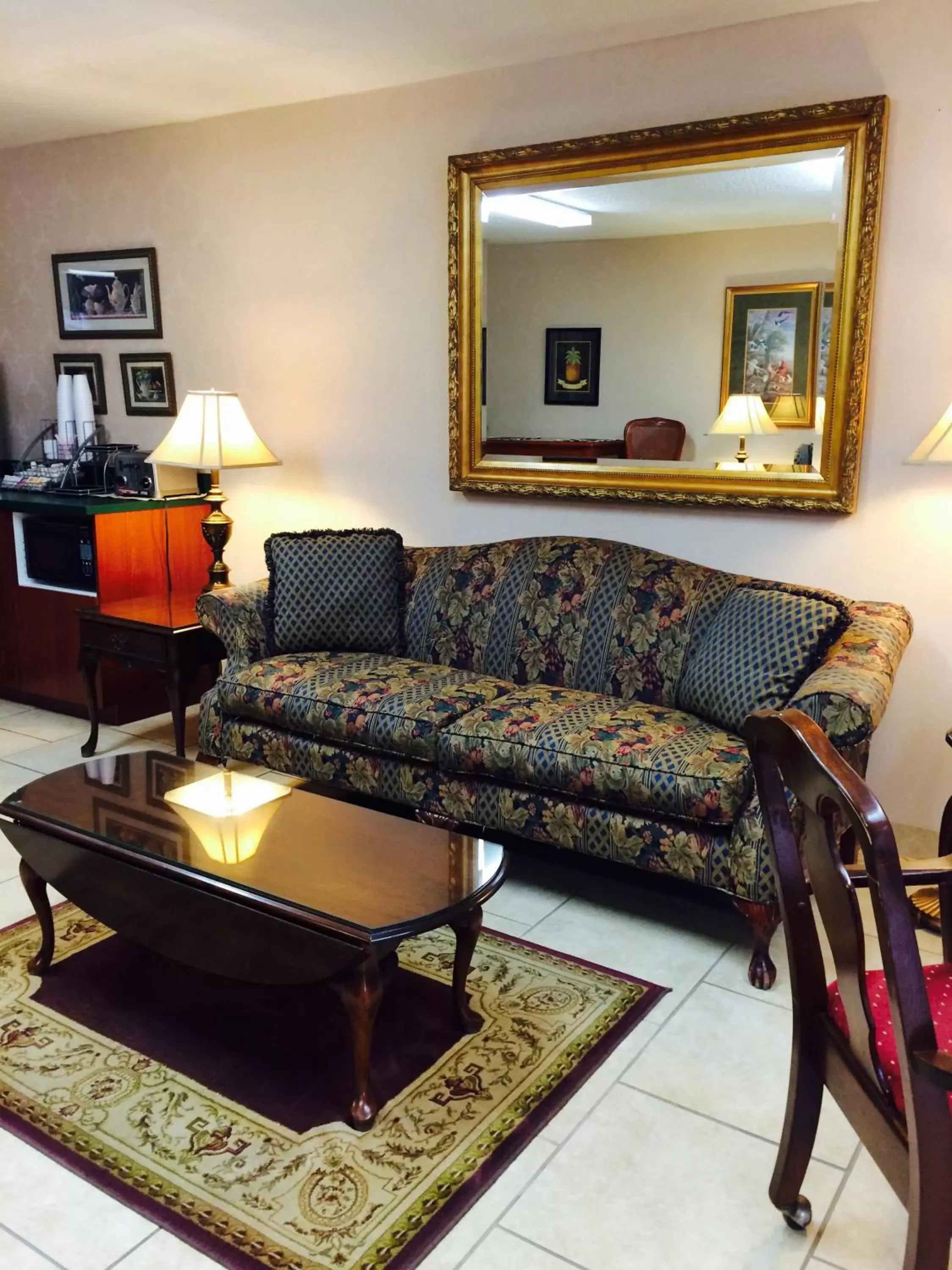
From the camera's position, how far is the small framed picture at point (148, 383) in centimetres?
459

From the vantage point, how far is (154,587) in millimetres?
4344

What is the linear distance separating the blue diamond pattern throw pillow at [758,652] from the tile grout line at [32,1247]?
1.88 m

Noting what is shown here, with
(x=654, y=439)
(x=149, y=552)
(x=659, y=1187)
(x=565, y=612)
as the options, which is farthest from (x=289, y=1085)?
(x=149, y=552)

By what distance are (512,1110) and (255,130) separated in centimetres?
374

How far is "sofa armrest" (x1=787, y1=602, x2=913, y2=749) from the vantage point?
2.28 m

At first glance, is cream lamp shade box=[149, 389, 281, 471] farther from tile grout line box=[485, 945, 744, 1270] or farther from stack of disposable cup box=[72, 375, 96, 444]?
tile grout line box=[485, 945, 744, 1270]

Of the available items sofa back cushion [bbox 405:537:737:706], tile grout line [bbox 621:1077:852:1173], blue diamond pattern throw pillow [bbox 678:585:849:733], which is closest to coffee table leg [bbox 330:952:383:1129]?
tile grout line [bbox 621:1077:852:1173]

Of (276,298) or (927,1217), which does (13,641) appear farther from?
(927,1217)

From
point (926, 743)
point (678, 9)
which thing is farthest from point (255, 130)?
point (926, 743)

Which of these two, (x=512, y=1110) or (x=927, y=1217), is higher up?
(x=927, y=1217)

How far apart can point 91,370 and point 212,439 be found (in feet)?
A: 4.57

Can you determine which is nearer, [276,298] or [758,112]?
[758,112]

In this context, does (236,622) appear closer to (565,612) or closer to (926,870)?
(565,612)

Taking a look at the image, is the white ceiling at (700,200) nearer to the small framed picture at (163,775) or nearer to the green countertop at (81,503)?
the green countertop at (81,503)
